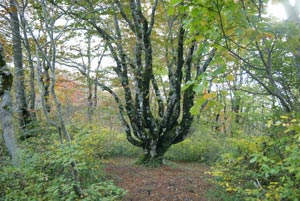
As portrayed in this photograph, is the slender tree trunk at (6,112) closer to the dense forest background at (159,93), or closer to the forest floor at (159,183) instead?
the dense forest background at (159,93)

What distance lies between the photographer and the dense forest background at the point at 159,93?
176cm

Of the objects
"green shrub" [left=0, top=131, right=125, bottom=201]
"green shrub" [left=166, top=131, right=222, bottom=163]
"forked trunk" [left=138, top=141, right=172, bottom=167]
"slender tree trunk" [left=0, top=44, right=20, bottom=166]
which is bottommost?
"green shrub" [left=166, top=131, right=222, bottom=163]

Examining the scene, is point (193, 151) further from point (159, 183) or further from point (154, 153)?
point (159, 183)

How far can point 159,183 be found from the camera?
18.7 ft

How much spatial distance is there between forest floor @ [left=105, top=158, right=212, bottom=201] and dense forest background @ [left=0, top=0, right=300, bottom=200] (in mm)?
436

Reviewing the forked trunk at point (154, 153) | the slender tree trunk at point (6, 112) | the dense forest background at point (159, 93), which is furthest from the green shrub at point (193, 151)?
the slender tree trunk at point (6, 112)

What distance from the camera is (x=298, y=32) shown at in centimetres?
151

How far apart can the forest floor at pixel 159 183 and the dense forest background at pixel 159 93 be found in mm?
436

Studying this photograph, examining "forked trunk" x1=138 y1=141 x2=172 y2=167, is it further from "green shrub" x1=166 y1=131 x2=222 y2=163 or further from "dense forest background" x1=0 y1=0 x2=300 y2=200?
"green shrub" x1=166 y1=131 x2=222 y2=163

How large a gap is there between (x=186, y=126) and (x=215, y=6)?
613cm

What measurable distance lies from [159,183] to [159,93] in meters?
3.47

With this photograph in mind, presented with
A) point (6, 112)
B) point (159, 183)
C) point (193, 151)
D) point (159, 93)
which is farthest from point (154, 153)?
point (6, 112)

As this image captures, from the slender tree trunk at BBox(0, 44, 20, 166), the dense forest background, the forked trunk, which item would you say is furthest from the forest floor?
the slender tree trunk at BBox(0, 44, 20, 166)

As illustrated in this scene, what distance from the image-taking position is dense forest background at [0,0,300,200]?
5.78 ft
